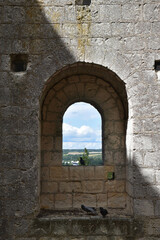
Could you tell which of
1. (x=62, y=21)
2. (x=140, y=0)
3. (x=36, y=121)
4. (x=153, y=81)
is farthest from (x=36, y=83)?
(x=140, y=0)

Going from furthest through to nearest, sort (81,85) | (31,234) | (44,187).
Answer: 1. (81,85)
2. (44,187)
3. (31,234)

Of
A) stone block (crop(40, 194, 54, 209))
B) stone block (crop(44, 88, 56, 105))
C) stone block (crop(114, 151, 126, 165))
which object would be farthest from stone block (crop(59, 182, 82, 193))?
stone block (crop(44, 88, 56, 105))

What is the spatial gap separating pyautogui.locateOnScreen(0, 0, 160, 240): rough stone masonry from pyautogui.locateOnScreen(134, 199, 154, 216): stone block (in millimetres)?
16

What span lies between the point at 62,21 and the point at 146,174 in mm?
3018

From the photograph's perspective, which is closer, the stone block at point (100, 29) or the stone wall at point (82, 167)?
the stone block at point (100, 29)

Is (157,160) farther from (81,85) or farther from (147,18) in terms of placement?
(147,18)

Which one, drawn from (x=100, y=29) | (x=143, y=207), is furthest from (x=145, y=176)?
(x=100, y=29)

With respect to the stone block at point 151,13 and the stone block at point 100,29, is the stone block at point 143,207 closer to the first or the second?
the stone block at point 100,29

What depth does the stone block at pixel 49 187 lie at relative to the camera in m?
5.04

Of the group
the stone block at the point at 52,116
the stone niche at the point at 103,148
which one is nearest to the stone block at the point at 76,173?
the stone niche at the point at 103,148

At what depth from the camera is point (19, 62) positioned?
4.65 m

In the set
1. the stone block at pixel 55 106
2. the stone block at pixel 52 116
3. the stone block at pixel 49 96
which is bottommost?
the stone block at pixel 52 116

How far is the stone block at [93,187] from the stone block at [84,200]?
97mm

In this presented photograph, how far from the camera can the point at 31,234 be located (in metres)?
4.23
